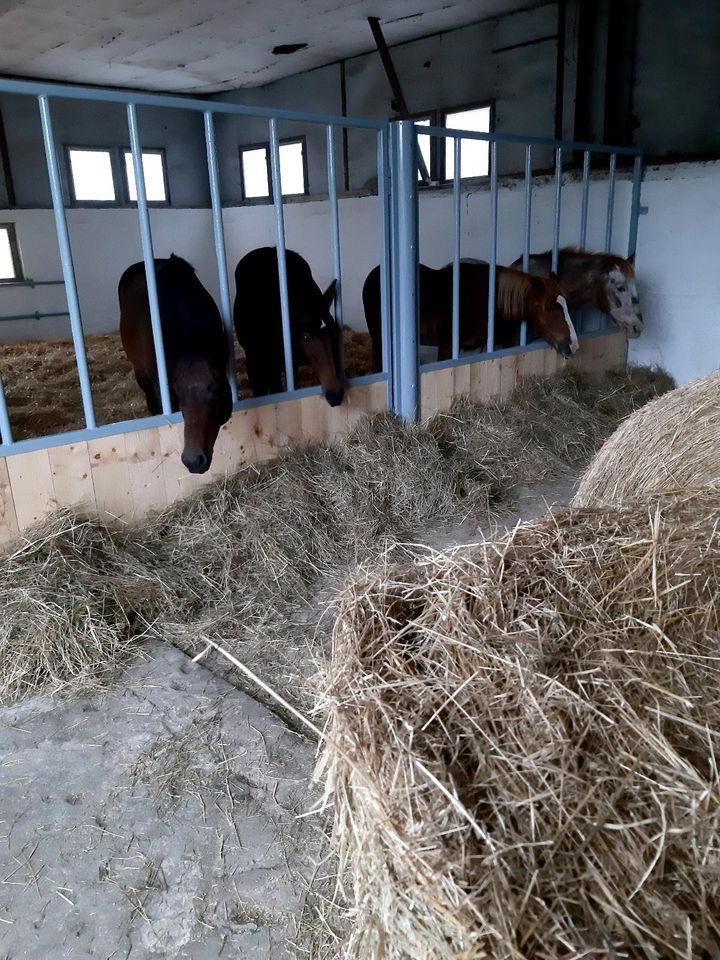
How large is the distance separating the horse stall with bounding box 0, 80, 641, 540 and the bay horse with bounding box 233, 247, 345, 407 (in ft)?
0.46

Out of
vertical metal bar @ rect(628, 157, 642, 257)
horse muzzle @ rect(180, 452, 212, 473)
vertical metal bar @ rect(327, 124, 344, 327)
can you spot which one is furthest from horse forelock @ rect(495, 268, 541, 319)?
horse muzzle @ rect(180, 452, 212, 473)

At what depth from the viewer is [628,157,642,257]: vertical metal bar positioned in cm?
569

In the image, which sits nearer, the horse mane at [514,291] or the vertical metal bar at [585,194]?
the horse mane at [514,291]

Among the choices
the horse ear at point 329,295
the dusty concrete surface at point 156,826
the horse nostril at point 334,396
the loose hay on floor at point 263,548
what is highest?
the horse ear at point 329,295

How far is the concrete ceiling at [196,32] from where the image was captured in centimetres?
648

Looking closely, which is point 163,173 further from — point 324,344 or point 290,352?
point 290,352

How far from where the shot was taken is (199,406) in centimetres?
A: 303

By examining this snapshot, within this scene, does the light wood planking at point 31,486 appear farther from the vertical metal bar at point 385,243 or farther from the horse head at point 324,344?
the vertical metal bar at point 385,243

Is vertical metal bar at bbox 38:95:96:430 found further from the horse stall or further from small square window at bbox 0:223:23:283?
small square window at bbox 0:223:23:283

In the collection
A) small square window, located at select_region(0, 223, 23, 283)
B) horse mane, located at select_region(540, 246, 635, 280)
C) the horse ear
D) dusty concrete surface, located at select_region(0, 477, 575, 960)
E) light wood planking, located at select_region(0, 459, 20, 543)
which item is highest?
small square window, located at select_region(0, 223, 23, 283)

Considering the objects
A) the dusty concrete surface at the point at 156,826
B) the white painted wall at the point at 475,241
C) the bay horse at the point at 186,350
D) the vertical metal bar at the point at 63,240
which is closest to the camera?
the dusty concrete surface at the point at 156,826

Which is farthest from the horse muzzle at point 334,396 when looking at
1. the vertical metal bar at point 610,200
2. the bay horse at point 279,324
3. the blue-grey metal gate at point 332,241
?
the vertical metal bar at point 610,200

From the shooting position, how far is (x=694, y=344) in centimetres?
581

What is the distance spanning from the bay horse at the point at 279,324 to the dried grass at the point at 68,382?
514 millimetres
